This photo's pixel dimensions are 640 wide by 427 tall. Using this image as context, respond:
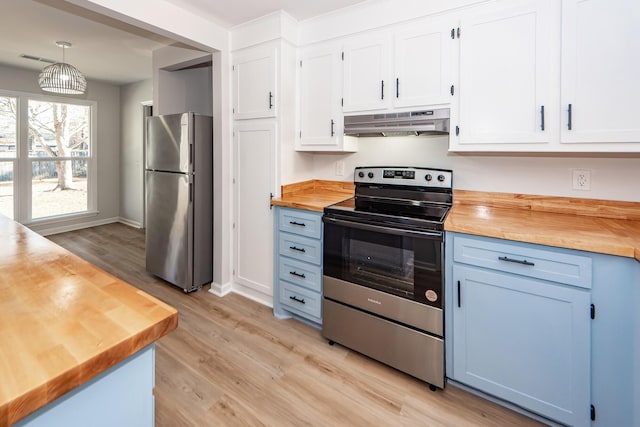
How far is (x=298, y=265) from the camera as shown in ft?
8.07

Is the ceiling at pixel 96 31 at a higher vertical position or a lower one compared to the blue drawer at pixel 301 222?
higher

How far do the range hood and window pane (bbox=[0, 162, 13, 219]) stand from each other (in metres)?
5.37

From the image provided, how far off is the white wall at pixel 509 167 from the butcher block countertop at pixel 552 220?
0.06 meters

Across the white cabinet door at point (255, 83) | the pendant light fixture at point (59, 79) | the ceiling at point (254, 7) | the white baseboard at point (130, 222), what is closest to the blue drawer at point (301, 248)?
the white cabinet door at point (255, 83)

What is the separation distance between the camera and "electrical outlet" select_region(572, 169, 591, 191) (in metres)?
1.96

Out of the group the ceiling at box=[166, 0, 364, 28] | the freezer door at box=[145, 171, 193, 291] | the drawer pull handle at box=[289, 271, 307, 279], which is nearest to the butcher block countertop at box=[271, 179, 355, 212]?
the drawer pull handle at box=[289, 271, 307, 279]

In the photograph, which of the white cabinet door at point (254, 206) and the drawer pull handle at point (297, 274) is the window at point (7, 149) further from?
the drawer pull handle at point (297, 274)

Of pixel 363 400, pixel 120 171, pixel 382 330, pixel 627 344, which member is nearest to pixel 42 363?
pixel 363 400

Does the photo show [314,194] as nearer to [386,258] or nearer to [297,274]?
[297,274]

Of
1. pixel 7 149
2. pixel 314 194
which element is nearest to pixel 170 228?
pixel 314 194

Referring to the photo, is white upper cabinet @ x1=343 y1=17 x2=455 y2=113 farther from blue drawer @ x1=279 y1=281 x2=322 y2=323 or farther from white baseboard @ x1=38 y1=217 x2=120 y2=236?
white baseboard @ x1=38 y1=217 x2=120 y2=236

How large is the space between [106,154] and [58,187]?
0.91 m

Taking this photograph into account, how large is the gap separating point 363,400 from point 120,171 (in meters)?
6.01

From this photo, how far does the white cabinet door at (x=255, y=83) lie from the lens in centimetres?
264
